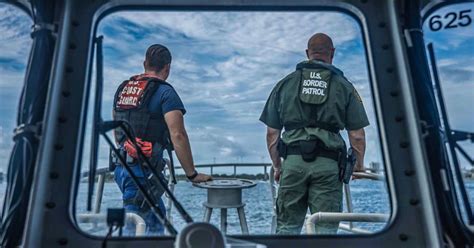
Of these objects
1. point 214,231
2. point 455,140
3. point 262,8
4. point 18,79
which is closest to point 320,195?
point 455,140

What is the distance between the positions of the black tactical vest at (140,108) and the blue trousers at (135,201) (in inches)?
6.3

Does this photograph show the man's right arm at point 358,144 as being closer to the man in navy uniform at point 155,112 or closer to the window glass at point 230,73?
the window glass at point 230,73

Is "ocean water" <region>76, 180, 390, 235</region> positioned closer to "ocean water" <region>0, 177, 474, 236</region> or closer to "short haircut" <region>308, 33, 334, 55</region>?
"ocean water" <region>0, 177, 474, 236</region>

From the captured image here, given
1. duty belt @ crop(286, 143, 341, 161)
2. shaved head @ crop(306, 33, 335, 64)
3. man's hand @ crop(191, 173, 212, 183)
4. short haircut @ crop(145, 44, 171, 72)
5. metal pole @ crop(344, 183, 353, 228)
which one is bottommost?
metal pole @ crop(344, 183, 353, 228)

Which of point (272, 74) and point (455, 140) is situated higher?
point (272, 74)

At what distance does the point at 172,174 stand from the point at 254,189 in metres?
0.42

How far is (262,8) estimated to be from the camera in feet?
5.79

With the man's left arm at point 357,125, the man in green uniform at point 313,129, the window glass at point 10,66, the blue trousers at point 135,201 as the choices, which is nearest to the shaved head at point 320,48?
the man in green uniform at point 313,129

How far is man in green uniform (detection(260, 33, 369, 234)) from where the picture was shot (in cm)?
205

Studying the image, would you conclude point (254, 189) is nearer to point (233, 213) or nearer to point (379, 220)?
point (233, 213)

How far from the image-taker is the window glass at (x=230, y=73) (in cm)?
174

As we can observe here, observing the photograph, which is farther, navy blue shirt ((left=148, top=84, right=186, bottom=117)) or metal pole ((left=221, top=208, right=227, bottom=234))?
navy blue shirt ((left=148, top=84, right=186, bottom=117))

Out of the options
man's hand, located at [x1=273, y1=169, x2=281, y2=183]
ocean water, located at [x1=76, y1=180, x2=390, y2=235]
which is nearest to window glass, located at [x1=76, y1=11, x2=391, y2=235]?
ocean water, located at [x1=76, y1=180, x2=390, y2=235]

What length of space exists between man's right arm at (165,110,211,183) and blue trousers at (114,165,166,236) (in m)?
0.28
